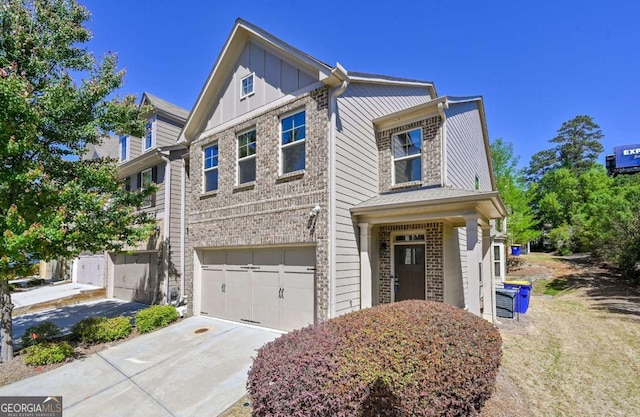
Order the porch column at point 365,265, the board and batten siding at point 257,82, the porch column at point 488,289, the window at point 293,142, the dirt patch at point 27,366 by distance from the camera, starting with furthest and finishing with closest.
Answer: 1. the board and batten siding at point 257,82
2. the window at point 293,142
3. the porch column at point 488,289
4. the porch column at point 365,265
5. the dirt patch at point 27,366

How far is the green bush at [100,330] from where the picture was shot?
8.54m

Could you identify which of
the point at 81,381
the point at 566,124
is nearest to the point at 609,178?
the point at 566,124

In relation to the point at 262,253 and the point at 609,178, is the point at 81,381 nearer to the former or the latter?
the point at 262,253

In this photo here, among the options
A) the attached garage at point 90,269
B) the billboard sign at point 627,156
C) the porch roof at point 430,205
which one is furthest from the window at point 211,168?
the billboard sign at point 627,156

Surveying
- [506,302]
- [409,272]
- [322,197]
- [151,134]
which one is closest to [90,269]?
[151,134]

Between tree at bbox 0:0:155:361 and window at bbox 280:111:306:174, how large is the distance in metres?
5.21

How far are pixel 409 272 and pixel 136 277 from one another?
1194 centimetres

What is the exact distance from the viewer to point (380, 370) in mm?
3604

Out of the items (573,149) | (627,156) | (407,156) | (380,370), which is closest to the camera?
(380,370)

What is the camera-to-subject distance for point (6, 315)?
25.8 ft

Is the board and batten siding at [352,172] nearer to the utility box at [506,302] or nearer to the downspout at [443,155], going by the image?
the downspout at [443,155]

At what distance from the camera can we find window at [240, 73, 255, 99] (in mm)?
9641

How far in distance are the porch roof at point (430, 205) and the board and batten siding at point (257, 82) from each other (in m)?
3.61

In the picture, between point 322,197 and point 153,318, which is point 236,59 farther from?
point 153,318
